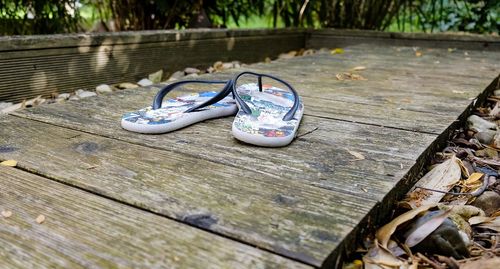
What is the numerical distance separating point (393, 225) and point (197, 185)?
378mm

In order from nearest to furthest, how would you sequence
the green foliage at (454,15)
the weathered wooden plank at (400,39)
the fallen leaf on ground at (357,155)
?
the fallen leaf on ground at (357,155), the weathered wooden plank at (400,39), the green foliage at (454,15)

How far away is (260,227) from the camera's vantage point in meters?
0.81

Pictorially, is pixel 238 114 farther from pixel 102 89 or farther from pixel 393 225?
pixel 102 89

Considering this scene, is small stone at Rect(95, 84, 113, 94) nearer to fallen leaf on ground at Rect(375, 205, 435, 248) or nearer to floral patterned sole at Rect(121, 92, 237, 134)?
floral patterned sole at Rect(121, 92, 237, 134)

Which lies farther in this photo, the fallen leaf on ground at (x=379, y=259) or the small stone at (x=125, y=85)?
the small stone at (x=125, y=85)

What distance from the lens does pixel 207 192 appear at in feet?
3.10

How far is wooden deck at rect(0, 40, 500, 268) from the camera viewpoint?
754 mm

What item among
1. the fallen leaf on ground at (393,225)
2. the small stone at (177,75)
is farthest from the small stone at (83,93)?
the fallen leaf on ground at (393,225)

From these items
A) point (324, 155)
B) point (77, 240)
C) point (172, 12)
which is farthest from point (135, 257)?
point (172, 12)

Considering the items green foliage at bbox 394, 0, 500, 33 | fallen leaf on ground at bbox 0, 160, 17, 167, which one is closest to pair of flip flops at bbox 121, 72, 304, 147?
fallen leaf on ground at bbox 0, 160, 17, 167

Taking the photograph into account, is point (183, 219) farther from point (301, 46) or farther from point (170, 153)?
point (301, 46)

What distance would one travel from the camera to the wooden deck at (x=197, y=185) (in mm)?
754

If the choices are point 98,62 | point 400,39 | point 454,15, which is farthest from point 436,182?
point 454,15

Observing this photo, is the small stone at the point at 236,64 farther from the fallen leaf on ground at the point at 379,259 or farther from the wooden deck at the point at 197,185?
the fallen leaf on ground at the point at 379,259
